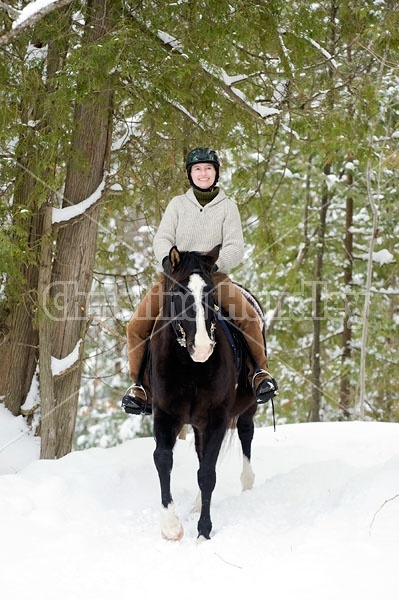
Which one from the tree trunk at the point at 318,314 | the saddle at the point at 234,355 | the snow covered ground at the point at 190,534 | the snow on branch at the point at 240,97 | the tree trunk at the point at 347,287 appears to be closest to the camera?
the snow covered ground at the point at 190,534

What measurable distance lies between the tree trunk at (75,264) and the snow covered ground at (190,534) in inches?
45.5

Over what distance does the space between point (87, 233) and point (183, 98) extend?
215 centimetres

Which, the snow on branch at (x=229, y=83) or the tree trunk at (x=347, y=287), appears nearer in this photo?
the snow on branch at (x=229, y=83)

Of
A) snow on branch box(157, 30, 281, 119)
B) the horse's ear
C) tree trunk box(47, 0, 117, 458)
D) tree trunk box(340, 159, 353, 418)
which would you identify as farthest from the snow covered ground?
tree trunk box(340, 159, 353, 418)

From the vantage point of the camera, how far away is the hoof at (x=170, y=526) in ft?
14.3

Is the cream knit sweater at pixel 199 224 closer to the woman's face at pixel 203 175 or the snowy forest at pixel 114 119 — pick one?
the woman's face at pixel 203 175

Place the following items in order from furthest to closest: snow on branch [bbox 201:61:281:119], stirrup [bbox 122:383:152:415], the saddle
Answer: snow on branch [bbox 201:61:281:119], stirrup [bbox 122:383:152:415], the saddle

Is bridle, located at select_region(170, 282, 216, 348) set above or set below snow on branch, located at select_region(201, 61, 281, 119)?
below

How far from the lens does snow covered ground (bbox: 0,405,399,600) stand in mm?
3348

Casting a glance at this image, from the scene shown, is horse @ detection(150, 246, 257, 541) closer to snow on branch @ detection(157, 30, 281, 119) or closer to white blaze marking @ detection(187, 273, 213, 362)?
white blaze marking @ detection(187, 273, 213, 362)

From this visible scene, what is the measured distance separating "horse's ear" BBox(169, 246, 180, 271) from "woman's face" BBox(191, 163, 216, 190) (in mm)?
1071

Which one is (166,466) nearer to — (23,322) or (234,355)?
(234,355)

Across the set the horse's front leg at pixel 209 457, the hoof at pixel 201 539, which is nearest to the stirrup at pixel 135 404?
the horse's front leg at pixel 209 457

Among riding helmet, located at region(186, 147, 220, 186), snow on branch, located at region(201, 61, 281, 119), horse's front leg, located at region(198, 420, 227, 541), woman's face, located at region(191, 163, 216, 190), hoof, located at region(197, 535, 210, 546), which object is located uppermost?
snow on branch, located at region(201, 61, 281, 119)
